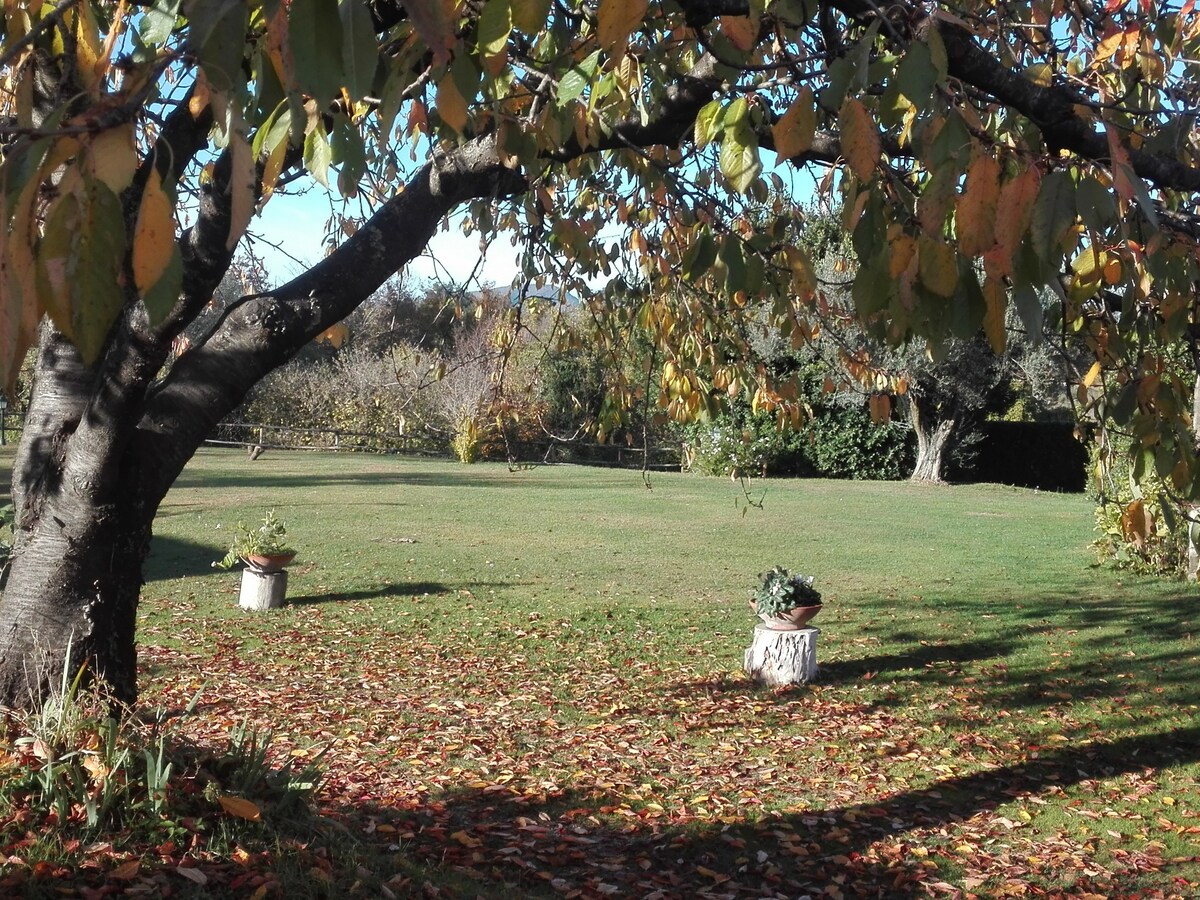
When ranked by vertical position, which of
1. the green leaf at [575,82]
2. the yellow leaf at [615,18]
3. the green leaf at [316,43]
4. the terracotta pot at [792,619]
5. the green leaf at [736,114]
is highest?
the green leaf at [575,82]

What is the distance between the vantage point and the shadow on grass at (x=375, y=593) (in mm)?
10500

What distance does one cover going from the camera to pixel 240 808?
323cm

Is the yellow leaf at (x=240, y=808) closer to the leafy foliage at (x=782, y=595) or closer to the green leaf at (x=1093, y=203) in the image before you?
the green leaf at (x=1093, y=203)

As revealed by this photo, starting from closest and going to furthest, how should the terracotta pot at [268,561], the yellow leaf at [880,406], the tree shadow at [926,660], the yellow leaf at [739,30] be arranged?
the yellow leaf at [739,30] → the yellow leaf at [880,406] → the tree shadow at [926,660] → the terracotta pot at [268,561]

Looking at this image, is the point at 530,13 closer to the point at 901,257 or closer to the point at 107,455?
the point at 901,257

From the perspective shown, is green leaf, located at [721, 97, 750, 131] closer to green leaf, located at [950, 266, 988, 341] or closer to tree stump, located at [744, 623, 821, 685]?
green leaf, located at [950, 266, 988, 341]

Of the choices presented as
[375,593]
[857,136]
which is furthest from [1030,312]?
[375,593]

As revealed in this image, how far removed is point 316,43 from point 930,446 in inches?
1084

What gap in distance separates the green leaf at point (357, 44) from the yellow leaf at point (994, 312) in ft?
4.38

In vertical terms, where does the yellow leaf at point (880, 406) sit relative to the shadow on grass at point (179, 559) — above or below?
above

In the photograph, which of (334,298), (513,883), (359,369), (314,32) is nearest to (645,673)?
(513,883)

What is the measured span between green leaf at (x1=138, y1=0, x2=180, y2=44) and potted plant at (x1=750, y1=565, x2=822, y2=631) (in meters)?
6.48

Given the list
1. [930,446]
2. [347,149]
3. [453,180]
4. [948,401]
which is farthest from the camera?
[930,446]

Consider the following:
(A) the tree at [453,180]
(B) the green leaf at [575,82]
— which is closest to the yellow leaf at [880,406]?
(A) the tree at [453,180]
